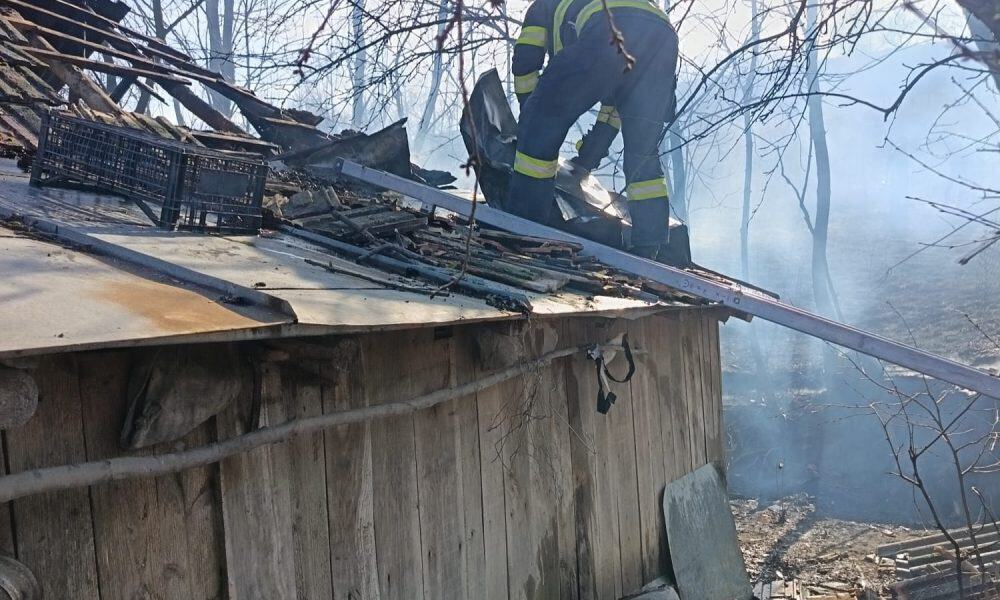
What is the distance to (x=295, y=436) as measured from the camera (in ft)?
9.36

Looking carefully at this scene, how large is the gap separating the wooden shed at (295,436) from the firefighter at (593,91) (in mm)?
1471

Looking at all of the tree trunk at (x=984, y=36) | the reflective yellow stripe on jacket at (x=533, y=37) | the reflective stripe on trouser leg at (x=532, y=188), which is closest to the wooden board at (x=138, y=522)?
the tree trunk at (x=984, y=36)

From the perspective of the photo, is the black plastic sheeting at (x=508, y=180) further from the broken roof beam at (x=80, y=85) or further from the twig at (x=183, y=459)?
the twig at (x=183, y=459)

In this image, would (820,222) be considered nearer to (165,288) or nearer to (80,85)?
(80,85)

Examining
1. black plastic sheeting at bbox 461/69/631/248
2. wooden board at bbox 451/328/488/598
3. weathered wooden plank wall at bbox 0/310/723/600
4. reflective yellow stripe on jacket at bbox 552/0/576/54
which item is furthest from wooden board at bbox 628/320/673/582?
reflective yellow stripe on jacket at bbox 552/0/576/54

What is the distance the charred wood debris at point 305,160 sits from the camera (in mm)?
4172

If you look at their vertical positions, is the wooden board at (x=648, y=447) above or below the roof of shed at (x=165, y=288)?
below

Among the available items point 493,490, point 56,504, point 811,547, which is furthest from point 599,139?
point 811,547

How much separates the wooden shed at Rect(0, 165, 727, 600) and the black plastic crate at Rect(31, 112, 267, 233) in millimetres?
248

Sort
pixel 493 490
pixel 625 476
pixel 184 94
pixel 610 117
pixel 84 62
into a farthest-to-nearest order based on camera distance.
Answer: pixel 184 94 < pixel 610 117 < pixel 84 62 < pixel 625 476 < pixel 493 490

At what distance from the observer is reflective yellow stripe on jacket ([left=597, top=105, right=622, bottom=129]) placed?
7164 millimetres

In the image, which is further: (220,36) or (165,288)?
(220,36)

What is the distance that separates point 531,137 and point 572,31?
3.59 feet

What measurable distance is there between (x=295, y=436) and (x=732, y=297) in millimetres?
3532
